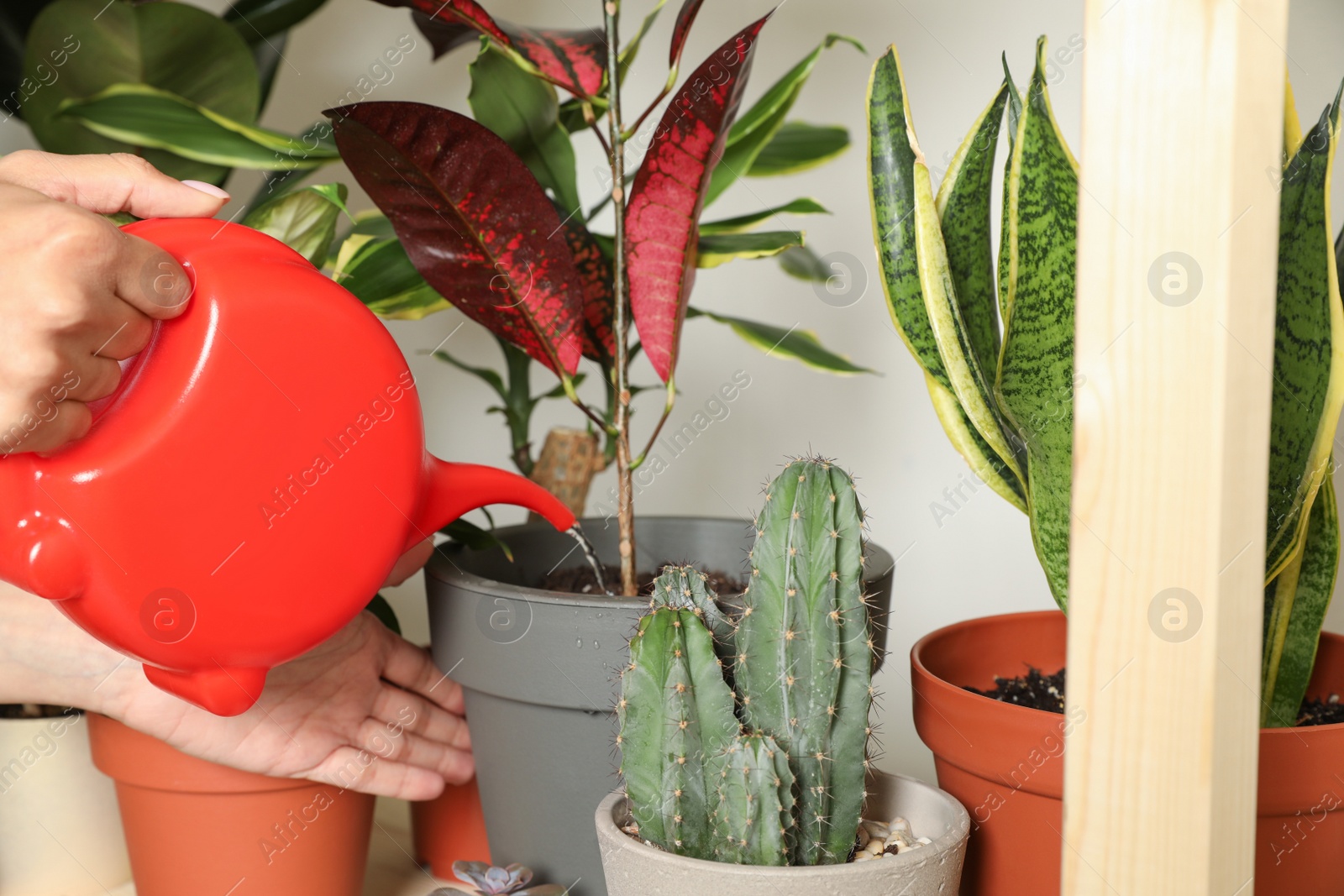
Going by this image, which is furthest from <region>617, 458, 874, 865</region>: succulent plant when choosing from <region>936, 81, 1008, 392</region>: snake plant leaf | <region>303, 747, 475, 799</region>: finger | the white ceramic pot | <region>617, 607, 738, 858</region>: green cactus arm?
the white ceramic pot

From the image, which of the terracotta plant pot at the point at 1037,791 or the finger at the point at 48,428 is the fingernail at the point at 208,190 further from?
the terracotta plant pot at the point at 1037,791

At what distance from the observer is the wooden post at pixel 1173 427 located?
33cm

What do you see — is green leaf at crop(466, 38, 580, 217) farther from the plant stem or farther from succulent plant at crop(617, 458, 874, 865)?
succulent plant at crop(617, 458, 874, 865)

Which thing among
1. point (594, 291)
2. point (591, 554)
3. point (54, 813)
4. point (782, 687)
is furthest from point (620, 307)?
point (54, 813)

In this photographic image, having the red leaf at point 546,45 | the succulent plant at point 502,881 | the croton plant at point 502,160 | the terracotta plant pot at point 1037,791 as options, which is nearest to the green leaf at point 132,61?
the croton plant at point 502,160

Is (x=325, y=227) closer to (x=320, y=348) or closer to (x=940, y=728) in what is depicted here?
(x=320, y=348)

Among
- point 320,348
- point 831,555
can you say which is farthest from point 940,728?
point 320,348

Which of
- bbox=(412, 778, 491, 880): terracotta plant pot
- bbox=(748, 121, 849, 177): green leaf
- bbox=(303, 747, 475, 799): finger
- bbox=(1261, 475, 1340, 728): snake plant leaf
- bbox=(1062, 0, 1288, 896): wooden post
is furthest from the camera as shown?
bbox=(748, 121, 849, 177): green leaf

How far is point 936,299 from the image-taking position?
51 centimetres

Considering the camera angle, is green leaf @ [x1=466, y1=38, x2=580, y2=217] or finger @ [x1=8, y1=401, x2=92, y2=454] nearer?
finger @ [x1=8, y1=401, x2=92, y2=454]

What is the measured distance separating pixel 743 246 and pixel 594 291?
11 centimetres

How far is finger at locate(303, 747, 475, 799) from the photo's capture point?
2.11 feet

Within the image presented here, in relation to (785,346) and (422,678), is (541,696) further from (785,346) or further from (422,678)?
(785,346)

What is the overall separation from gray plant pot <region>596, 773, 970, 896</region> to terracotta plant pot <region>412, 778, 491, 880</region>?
26 cm
